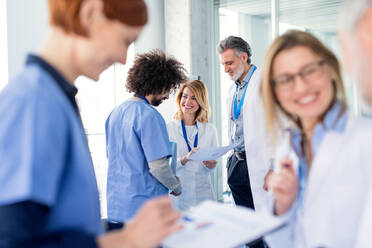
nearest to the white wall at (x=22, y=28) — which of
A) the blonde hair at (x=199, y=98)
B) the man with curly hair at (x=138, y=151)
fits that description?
the blonde hair at (x=199, y=98)

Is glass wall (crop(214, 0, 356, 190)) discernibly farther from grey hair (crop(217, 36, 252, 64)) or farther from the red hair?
the red hair

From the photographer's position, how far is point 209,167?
307 centimetres

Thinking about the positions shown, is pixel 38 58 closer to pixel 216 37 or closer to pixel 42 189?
pixel 42 189

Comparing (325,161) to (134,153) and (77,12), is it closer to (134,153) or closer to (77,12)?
(77,12)

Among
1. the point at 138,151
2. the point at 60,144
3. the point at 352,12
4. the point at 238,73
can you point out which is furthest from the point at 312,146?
the point at 238,73

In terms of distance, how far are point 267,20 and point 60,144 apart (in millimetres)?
4185

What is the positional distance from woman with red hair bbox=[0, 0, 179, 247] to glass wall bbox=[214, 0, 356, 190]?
3260mm

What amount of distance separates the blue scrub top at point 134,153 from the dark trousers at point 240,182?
780mm

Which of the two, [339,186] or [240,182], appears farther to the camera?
[240,182]

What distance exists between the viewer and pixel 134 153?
6.77ft

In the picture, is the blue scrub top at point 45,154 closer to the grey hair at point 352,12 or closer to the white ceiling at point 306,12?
the grey hair at point 352,12

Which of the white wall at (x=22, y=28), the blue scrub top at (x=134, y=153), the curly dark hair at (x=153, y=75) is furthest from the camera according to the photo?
the white wall at (x=22, y=28)

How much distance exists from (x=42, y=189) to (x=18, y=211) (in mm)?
53

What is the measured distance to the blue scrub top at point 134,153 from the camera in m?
2.04
